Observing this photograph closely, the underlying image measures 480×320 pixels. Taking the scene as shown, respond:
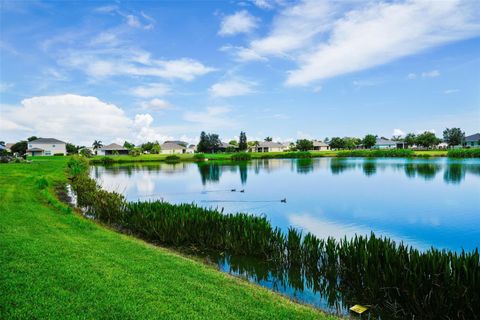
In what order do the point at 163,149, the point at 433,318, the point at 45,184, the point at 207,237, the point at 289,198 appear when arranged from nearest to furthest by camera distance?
the point at 433,318 → the point at 207,237 → the point at 45,184 → the point at 289,198 → the point at 163,149

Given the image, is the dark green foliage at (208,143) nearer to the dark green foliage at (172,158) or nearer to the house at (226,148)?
the house at (226,148)

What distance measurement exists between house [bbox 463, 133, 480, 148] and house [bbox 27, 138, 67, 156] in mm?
134451

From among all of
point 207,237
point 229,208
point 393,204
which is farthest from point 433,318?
point 393,204

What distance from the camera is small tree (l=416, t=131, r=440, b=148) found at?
11894 cm

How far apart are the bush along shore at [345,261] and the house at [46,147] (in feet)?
302

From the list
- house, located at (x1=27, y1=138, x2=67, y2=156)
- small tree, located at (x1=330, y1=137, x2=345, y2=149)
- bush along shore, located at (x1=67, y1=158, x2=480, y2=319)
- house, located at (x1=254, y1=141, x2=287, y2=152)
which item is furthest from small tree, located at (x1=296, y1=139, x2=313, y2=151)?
bush along shore, located at (x1=67, y1=158, x2=480, y2=319)

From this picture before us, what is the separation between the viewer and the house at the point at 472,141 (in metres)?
112

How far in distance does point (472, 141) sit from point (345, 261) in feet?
430

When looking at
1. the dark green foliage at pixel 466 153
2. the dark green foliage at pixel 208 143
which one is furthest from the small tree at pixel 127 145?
the dark green foliage at pixel 466 153

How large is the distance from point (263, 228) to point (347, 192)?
66.6 feet

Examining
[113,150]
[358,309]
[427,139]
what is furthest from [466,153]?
[113,150]

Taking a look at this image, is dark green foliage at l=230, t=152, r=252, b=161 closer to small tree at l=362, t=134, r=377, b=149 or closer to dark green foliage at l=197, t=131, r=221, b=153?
dark green foliage at l=197, t=131, r=221, b=153

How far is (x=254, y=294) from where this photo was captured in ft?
23.6

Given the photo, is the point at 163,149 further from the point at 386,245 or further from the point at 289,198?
the point at 386,245
